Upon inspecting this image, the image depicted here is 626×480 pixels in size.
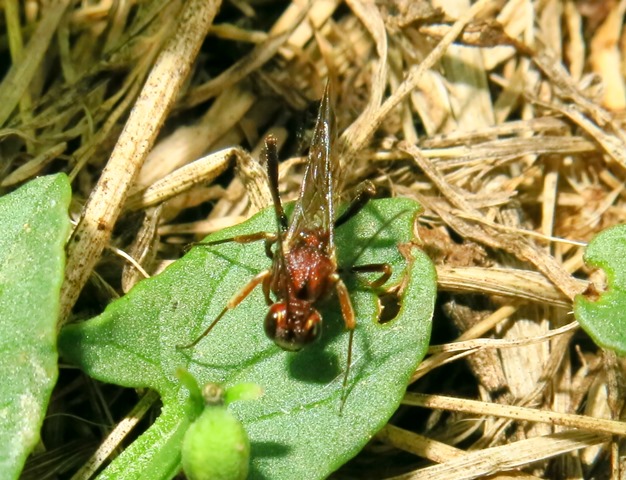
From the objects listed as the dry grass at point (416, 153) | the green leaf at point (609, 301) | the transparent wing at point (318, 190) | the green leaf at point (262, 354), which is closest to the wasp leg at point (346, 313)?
the green leaf at point (262, 354)

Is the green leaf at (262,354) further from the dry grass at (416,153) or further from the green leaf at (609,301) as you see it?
the green leaf at (609,301)

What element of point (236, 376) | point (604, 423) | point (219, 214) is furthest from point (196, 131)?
point (604, 423)

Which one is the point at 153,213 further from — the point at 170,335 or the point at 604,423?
the point at 604,423

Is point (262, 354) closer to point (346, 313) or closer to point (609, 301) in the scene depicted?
point (346, 313)

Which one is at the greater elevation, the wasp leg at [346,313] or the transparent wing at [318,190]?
the transparent wing at [318,190]

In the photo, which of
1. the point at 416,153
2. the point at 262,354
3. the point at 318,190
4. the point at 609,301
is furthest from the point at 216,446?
the point at 416,153

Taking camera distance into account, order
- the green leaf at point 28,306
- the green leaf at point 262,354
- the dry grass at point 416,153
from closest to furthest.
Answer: the green leaf at point 28,306 → the green leaf at point 262,354 → the dry grass at point 416,153
